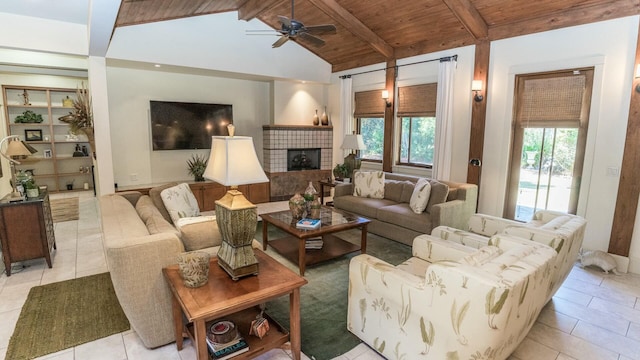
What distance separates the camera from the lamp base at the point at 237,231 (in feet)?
6.38

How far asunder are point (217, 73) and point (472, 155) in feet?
15.2

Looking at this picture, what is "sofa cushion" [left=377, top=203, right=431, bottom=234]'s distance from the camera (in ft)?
13.4

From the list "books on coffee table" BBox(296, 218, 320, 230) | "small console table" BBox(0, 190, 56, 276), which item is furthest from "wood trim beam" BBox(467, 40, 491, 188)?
"small console table" BBox(0, 190, 56, 276)

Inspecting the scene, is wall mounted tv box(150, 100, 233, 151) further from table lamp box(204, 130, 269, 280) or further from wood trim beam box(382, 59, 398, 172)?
table lamp box(204, 130, 269, 280)

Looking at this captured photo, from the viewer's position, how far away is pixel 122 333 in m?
2.44

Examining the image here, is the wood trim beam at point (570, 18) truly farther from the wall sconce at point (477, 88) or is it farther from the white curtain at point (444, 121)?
the white curtain at point (444, 121)

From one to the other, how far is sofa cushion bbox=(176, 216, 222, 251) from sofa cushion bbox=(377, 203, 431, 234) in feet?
8.44

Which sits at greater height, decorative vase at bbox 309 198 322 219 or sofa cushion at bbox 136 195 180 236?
sofa cushion at bbox 136 195 180 236

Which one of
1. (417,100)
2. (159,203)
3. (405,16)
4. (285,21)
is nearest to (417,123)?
(417,100)

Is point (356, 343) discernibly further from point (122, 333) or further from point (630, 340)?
point (630, 340)

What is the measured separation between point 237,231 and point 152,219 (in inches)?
43.5

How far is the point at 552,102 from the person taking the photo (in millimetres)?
4125

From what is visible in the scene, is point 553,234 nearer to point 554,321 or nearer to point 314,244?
point 554,321

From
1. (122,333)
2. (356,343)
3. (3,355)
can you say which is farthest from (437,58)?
(3,355)
